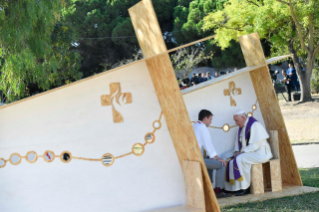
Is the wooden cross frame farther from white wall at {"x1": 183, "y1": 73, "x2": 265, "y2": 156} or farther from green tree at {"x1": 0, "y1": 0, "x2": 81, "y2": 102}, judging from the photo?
green tree at {"x1": 0, "y1": 0, "x2": 81, "y2": 102}

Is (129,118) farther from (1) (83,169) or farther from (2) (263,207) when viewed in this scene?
(2) (263,207)

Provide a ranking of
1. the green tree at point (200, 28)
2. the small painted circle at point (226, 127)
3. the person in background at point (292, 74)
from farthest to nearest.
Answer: the green tree at point (200, 28) < the person in background at point (292, 74) < the small painted circle at point (226, 127)

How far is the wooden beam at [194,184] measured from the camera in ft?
12.8

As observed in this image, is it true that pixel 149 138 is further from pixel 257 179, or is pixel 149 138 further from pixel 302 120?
pixel 302 120

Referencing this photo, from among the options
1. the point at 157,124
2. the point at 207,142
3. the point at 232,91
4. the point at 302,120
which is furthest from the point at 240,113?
the point at 302,120

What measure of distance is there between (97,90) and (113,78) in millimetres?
219

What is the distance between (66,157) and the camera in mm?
4016

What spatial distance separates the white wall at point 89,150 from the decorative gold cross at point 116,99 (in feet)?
0.15

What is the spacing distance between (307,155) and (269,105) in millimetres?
3805

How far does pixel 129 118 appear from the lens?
421 cm

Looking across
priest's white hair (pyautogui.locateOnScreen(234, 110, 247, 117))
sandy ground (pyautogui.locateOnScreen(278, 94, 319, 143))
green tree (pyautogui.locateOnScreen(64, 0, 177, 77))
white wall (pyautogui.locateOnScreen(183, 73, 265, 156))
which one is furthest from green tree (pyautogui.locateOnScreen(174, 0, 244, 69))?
priest's white hair (pyautogui.locateOnScreen(234, 110, 247, 117))

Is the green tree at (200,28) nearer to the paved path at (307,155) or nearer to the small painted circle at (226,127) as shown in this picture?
the paved path at (307,155)

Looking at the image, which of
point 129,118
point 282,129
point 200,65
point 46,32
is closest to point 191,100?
point 282,129

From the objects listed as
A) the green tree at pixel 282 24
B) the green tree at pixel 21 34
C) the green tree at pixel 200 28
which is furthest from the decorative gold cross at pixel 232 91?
the green tree at pixel 200 28
